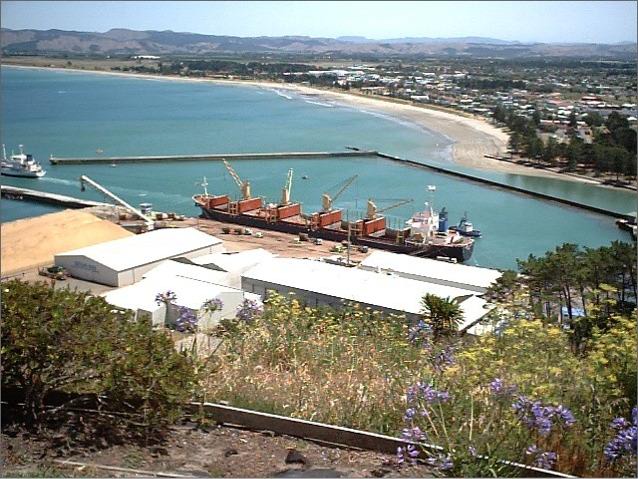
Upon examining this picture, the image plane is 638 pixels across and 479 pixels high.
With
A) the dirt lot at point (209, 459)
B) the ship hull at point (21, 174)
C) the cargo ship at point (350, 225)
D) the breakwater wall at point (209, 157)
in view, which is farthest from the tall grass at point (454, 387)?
the breakwater wall at point (209, 157)

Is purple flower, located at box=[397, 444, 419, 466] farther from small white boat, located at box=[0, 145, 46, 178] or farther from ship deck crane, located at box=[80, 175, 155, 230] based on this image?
small white boat, located at box=[0, 145, 46, 178]

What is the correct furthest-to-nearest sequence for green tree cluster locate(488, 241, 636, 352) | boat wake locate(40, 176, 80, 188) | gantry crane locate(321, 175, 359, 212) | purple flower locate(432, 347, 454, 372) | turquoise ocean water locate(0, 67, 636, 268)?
boat wake locate(40, 176, 80, 188) < turquoise ocean water locate(0, 67, 636, 268) < gantry crane locate(321, 175, 359, 212) < green tree cluster locate(488, 241, 636, 352) < purple flower locate(432, 347, 454, 372)

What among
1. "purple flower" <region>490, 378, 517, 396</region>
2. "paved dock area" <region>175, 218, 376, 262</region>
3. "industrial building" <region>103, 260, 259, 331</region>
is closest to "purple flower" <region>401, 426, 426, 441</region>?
"purple flower" <region>490, 378, 517, 396</region>

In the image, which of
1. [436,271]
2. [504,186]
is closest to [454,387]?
[436,271]

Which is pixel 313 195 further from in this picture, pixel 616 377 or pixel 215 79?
pixel 215 79

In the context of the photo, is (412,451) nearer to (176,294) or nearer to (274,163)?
(176,294)

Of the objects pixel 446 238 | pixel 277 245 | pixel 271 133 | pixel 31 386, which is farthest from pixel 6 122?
pixel 31 386
